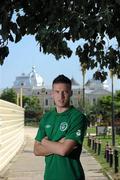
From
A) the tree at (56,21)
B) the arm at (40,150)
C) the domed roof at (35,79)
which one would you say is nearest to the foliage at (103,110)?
the domed roof at (35,79)

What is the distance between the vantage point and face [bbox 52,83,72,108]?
210 inches

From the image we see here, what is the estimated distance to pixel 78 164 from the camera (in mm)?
5348

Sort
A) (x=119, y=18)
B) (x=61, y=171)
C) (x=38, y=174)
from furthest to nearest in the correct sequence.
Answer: (x=38, y=174) < (x=119, y=18) < (x=61, y=171)

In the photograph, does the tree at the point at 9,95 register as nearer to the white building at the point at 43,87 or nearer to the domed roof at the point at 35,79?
the white building at the point at 43,87

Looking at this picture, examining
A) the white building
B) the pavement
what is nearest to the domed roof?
the white building

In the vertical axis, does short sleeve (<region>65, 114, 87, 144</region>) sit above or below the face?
below

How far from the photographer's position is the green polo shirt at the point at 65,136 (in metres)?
5.24

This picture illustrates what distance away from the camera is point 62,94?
5.33 meters

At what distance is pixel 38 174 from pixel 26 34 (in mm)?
9659

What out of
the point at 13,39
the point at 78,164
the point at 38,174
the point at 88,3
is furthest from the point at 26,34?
the point at 38,174

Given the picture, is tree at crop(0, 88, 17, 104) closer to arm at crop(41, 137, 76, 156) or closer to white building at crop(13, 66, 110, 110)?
white building at crop(13, 66, 110, 110)

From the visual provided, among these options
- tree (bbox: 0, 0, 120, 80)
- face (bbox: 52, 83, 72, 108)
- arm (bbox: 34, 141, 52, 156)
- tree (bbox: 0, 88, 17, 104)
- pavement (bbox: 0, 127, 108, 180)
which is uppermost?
tree (bbox: 0, 88, 17, 104)

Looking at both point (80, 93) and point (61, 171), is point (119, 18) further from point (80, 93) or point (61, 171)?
point (80, 93)

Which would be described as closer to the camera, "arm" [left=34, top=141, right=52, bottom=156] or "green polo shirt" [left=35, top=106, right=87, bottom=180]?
"green polo shirt" [left=35, top=106, right=87, bottom=180]
